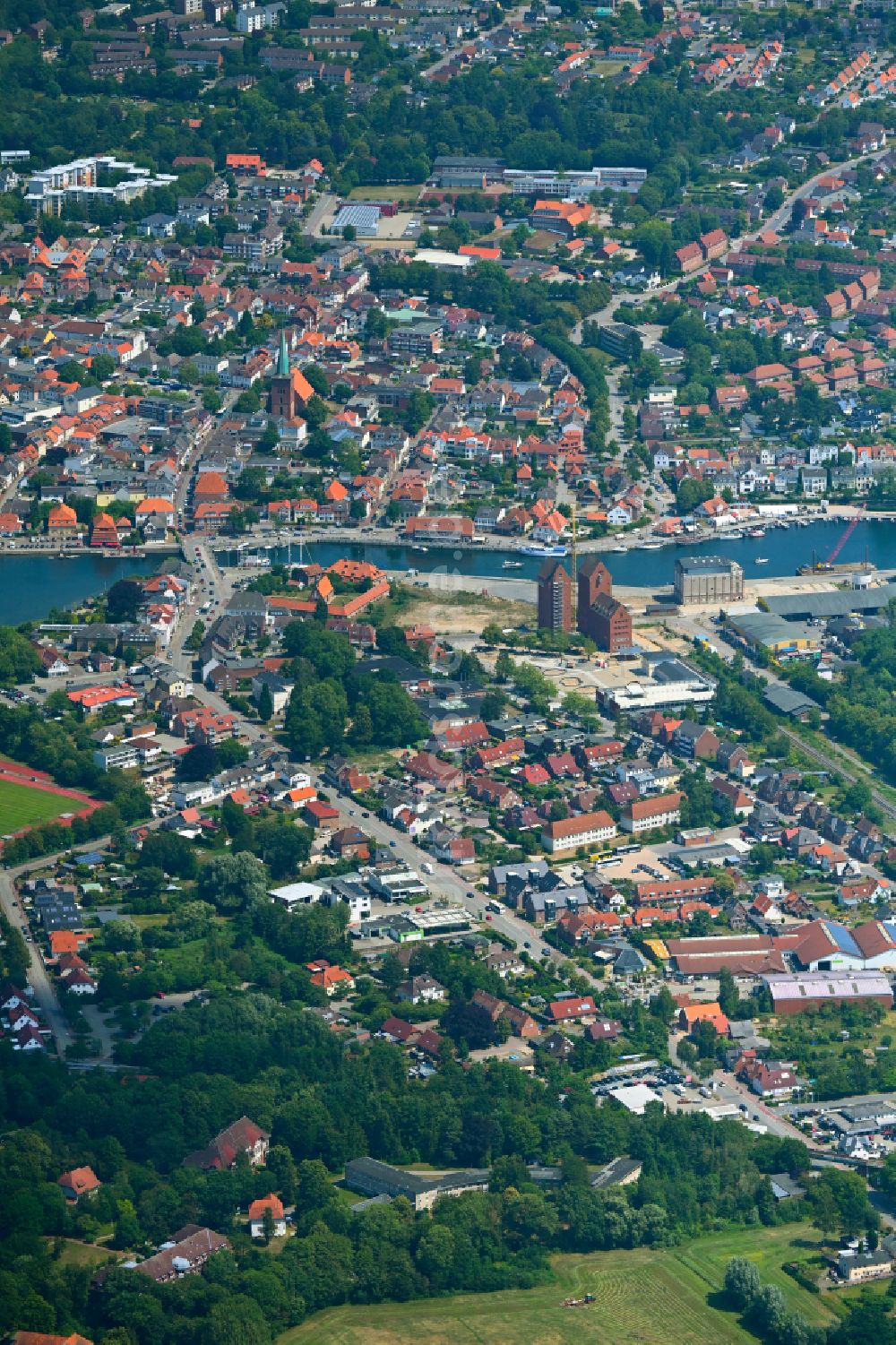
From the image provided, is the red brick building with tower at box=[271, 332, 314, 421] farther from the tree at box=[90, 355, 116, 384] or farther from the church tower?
the tree at box=[90, 355, 116, 384]

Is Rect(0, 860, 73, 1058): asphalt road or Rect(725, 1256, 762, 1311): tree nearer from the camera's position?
Rect(725, 1256, 762, 1311): tree

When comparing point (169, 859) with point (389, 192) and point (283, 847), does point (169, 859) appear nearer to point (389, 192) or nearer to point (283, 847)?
point (283, 847)

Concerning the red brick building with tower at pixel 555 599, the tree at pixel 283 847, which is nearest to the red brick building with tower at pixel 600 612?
the red brick building with tower at pixel 555 599

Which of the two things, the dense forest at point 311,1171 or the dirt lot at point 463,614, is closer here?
the dense forest at point 311,1171

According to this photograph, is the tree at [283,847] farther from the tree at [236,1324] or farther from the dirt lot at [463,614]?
the tree at [236,1324]

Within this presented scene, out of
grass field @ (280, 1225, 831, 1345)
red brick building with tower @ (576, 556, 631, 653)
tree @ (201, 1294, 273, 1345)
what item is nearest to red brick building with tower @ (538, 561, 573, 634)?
red brick building with tower @ (576, 556, 631, 653)

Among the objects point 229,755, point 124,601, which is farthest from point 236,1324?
point 124,601
